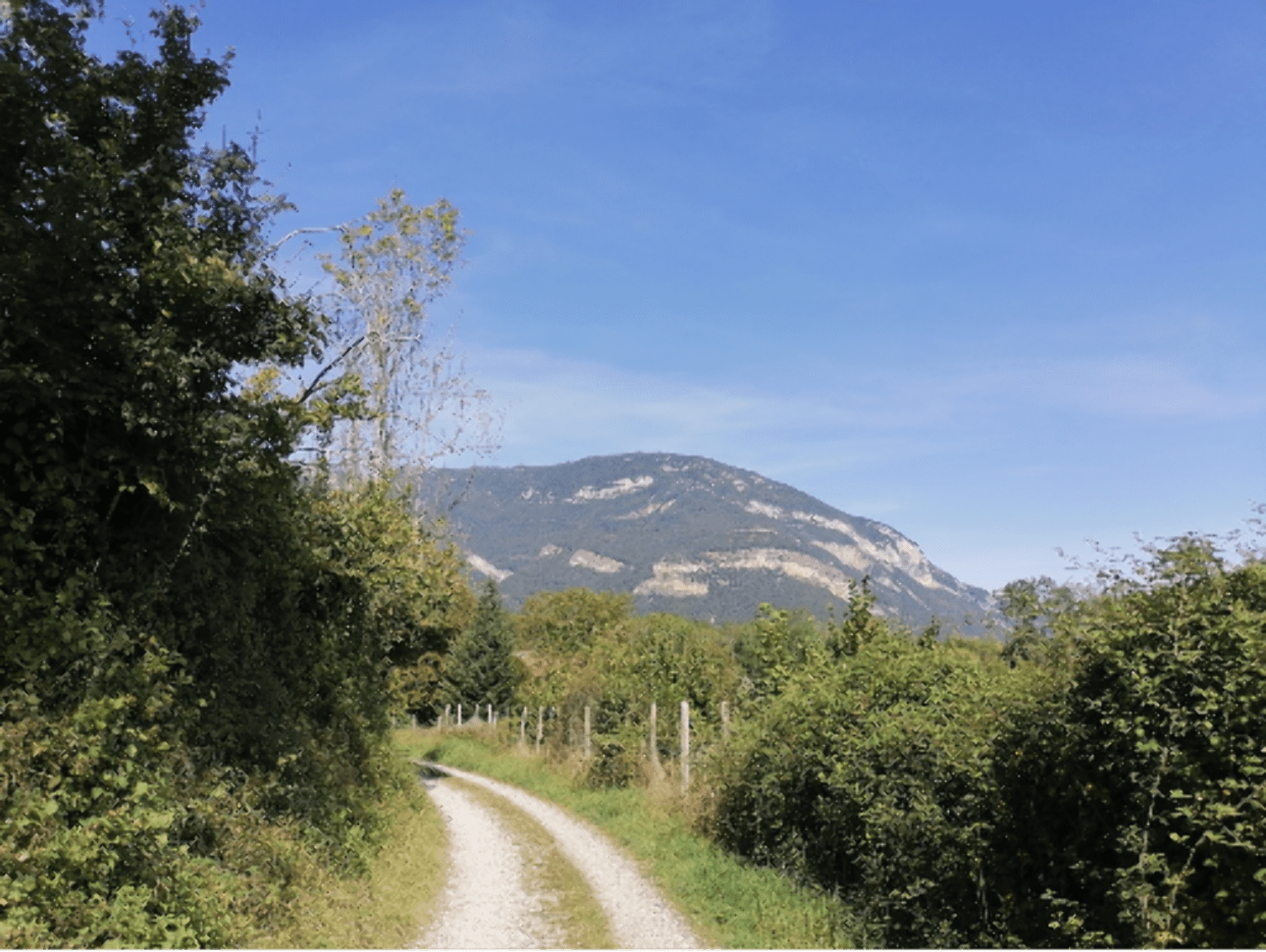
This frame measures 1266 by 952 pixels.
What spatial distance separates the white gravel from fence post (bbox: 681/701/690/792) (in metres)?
3.11

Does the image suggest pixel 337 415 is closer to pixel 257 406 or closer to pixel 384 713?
pixel 257 406

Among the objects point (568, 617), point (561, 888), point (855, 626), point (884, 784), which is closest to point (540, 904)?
point (561, 888)

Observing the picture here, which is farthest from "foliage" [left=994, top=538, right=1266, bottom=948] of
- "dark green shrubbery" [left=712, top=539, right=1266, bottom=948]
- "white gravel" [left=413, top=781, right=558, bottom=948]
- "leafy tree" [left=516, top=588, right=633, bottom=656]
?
"leafy tree" [left=516, top=588, right=633, bottom=656]

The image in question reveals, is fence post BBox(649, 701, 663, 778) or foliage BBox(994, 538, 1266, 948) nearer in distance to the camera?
foliage BBox(994, 538, 1266, 948)

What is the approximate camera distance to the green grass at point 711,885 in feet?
28.0

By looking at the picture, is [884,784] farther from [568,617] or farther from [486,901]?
[568,617]

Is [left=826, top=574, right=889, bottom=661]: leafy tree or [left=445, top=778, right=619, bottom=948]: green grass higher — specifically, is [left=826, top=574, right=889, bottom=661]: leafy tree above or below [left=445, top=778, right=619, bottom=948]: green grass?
above

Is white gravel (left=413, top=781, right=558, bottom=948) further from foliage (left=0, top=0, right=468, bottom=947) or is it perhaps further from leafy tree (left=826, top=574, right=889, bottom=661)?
leafy tree (left=826, top=574, right=889, bottom=661)

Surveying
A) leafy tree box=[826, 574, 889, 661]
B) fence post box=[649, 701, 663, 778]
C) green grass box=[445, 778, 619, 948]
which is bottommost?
green grass box=[445, 778, 619, 948]

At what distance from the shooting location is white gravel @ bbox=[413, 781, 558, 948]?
8633 mm

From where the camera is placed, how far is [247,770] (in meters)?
8.91

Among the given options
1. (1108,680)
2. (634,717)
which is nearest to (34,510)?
(1108,680)

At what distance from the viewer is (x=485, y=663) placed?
49.2 m

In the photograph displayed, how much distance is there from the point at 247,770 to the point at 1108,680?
26.0 feet
